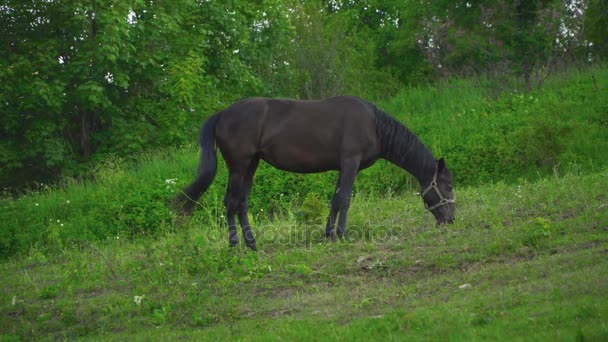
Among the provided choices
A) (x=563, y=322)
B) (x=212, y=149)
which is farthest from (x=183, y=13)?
(x=563, y=322)

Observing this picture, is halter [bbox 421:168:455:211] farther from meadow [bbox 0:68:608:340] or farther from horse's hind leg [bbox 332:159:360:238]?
horse's hind leg [bbox 332:159:360:238]

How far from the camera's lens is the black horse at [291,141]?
10.2 metres

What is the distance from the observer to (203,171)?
10.2m

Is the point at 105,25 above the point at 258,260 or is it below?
above

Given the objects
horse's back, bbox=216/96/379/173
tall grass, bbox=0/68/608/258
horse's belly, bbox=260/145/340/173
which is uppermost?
horse's back, bbox=216/96/379/173

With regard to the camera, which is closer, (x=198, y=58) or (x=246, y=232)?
(x=246, y=232)

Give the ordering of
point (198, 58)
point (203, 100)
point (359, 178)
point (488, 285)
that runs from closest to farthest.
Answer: point (488, 285) → point (359, 178) → point (198, 58) → point (203, 100)

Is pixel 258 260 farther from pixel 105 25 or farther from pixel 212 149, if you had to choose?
pixel 105 25

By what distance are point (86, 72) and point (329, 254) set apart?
12343 millimetres

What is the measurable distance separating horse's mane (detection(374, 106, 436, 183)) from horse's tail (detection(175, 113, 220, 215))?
2.18m

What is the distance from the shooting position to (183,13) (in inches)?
895

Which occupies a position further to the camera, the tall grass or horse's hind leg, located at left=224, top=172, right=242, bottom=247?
the tall grass

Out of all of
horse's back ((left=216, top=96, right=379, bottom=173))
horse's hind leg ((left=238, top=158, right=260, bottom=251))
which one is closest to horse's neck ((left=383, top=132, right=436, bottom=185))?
horse's back ((left=216, top=96, right=379, bottom=173))

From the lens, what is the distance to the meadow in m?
6.49
